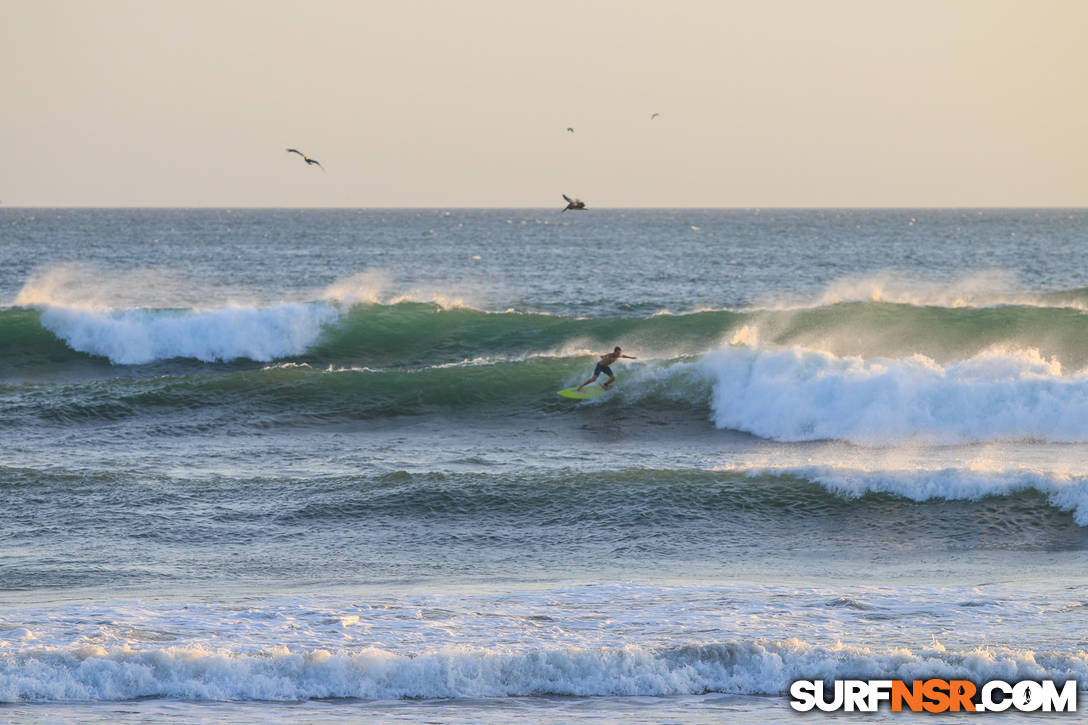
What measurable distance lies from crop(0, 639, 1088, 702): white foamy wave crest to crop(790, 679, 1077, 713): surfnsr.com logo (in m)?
0.12

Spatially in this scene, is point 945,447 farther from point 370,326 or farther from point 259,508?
point 370,326

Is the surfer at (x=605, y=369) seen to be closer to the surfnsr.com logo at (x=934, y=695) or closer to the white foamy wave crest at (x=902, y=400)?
the white foamy wave crest at (x=902, y=400)

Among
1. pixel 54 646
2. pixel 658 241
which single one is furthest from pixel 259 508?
pixel 658 241

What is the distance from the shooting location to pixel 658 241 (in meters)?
111

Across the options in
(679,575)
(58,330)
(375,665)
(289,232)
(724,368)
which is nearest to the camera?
(375,665)

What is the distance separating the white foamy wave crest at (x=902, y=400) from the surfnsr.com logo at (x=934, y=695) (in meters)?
11.8

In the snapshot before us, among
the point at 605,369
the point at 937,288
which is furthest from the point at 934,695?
the point at 937,288

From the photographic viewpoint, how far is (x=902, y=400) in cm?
2177

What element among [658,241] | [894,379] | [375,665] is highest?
[658,241]

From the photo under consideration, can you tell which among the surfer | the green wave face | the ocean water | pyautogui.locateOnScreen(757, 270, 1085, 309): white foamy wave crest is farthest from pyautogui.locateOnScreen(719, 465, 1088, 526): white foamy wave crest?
pyautogui.locateOnScreen(757, 270, 1085, 309): white foamy wave crest

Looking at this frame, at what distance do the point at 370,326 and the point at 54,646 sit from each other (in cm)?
2389

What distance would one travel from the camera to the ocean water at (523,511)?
9.61 meters

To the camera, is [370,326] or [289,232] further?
[289,232]

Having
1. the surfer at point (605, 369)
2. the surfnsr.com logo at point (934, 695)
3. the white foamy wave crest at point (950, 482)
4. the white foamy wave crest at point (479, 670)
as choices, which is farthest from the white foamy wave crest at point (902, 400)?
the surfnsr.com logo at point (934, 695)
